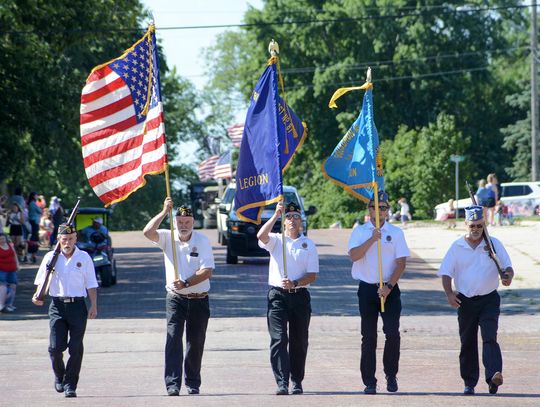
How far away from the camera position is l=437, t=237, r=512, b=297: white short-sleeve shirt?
42.1 ft

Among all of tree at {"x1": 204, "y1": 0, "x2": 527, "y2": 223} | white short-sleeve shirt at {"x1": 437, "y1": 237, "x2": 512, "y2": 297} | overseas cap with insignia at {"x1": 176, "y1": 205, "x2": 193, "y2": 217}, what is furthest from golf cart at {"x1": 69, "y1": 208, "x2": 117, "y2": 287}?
tree at {"x1": 204, "y1": 0, "x2": 527, "y2": 223}

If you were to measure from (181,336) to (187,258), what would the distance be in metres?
0.78

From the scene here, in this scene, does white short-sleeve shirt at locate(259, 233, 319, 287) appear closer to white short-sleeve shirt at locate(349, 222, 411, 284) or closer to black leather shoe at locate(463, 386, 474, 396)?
white short-sleeve shirt at locate(349, 222, 411, 284)

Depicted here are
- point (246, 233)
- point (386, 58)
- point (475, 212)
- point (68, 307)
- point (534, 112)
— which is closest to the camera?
point (475, 212)

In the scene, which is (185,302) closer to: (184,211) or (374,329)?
(184,211)

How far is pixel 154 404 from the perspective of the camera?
12.1 m

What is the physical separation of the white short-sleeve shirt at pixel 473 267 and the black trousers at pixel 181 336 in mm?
2470

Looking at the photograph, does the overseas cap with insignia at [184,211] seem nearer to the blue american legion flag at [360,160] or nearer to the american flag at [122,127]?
the american flag at [122,127]

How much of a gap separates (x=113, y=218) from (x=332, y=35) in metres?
19.3

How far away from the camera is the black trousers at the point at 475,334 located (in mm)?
12711

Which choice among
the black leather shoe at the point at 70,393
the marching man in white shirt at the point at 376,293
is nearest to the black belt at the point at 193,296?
the black leather shoe at the point at 70,393

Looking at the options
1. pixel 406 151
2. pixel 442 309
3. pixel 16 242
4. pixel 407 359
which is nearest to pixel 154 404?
pixel 407 359

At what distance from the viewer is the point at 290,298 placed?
12.9 m

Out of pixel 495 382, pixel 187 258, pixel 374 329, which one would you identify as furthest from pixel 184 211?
pixel 495 382
